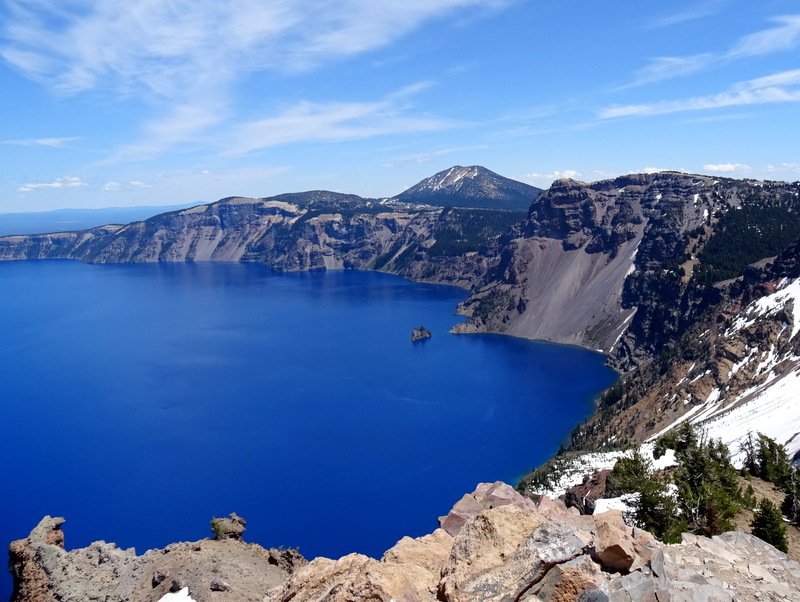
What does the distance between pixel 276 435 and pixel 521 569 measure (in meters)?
104

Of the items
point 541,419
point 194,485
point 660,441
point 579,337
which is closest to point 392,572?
point 660,441

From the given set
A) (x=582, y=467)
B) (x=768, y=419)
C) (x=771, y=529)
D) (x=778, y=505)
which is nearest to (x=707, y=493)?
(x=771, y=529)

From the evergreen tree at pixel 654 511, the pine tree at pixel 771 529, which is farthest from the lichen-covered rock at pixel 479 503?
the pine tree at pixel 771 529

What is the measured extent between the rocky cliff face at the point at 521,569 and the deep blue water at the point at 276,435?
166 ft

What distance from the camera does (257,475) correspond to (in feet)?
324

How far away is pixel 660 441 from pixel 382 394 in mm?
79121

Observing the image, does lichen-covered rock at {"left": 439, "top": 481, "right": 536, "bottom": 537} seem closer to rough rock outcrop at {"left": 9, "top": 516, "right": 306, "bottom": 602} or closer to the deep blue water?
rough rock outcrop at {"left": 9, "top": 516, "right": 306, "bottom": 602}

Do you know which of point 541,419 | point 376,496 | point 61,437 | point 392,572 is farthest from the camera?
point 541,419

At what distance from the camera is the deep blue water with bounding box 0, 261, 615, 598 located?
86125 millimetres

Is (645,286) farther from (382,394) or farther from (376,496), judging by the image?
(376,496)

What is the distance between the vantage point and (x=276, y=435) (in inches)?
4569

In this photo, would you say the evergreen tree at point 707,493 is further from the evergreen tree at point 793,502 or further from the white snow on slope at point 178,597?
the white snow on slope at point 178,597

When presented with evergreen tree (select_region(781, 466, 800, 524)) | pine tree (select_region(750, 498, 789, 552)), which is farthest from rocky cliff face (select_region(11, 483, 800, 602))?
evergreen tree (select_region(781, 466, 800, 524))

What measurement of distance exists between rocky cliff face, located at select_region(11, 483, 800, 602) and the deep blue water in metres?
50.5
